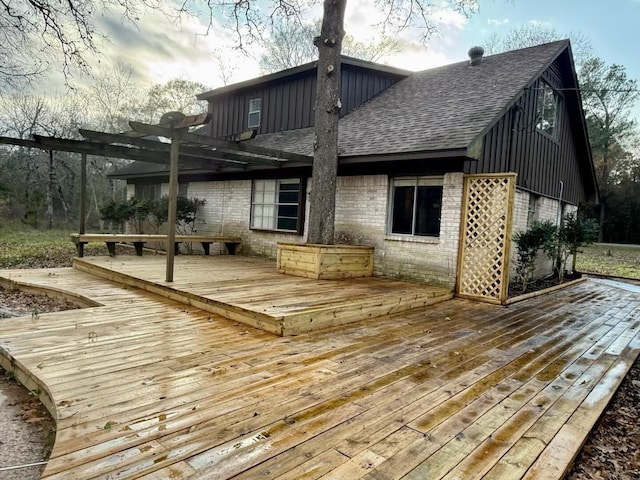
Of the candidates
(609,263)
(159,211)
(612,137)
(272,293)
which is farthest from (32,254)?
(612,137)

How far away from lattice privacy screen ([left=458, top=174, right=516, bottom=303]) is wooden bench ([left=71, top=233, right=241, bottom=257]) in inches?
234

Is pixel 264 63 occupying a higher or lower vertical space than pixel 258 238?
higher

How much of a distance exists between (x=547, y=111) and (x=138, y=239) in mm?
9889

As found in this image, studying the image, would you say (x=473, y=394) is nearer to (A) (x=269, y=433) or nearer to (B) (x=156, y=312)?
(A) (x=269, y=433)

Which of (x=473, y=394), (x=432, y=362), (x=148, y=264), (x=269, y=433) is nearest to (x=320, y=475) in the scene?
(x=269, y=433)

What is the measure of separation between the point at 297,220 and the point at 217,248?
2913mm

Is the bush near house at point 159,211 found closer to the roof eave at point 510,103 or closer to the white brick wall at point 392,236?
the white brick wall at point 392,236

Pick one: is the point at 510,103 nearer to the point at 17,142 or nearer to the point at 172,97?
the point at 17,142

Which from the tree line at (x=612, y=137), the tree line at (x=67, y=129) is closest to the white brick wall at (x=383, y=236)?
the tree line at (x=67, y=129)

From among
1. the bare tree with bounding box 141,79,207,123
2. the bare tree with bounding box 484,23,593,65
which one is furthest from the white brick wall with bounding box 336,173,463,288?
the bare tree with bounding box 484,23,593,65

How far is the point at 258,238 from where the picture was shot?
9844mm

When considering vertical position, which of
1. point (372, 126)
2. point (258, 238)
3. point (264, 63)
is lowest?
point (258, 238)

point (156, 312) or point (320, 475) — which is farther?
point (156, 312)

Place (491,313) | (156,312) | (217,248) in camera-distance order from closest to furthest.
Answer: (156,312)
(491,313)
(217,248)
